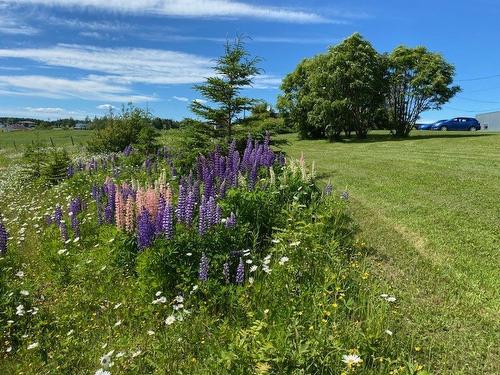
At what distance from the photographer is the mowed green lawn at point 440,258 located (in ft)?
14.5

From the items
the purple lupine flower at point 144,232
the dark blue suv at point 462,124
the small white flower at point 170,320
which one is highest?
the dark blue suv at point 462,124

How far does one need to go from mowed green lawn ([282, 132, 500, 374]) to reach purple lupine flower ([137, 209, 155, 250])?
300 centimetres

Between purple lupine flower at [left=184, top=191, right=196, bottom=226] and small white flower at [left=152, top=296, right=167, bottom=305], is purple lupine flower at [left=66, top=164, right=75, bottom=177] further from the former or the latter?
small white flower at [left=152, top=296, right=167, bottom=305]

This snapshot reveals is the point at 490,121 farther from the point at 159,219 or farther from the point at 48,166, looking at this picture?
the point at 159,219

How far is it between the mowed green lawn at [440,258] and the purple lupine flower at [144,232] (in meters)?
3.00

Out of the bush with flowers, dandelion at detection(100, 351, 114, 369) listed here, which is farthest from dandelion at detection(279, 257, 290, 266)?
dandelion at detection(100, 351, 114, 369)

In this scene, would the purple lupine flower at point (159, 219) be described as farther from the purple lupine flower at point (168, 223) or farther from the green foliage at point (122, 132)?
the green foliage at point (122, 132)

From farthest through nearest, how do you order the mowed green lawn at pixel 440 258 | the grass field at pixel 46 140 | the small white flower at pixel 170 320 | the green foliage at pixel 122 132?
1. the grass field at pixel 46 140
2. the green foliage at pixel 122 132
3. the mowed green lawn at pixel 440 258
4. the small white flower at pixel 170 320

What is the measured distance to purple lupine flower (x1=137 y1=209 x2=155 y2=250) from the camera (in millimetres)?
5609

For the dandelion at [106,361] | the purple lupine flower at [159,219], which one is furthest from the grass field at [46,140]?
the dandelion at [106,361]

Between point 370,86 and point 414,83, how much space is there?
4.14 meters

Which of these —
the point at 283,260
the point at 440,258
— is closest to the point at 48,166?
the point at 283,260

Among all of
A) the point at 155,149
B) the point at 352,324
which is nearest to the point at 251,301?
the point at 352,324

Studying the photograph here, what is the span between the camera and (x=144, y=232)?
222 inches
